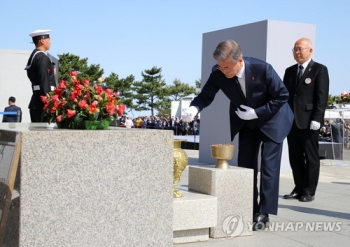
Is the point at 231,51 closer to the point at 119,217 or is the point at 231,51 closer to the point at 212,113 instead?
the point at 119,217

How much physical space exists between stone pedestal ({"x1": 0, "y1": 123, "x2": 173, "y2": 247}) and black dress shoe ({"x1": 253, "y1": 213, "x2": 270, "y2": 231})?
A: 146 cm

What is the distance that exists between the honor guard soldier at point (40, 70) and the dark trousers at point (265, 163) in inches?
87.7

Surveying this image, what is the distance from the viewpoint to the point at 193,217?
4461mm

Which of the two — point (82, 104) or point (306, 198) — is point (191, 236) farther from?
point (306, 198)

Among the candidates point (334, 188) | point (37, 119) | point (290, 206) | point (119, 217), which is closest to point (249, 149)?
point (290, 206)

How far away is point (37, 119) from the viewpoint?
642cm

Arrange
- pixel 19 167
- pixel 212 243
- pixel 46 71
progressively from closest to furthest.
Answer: pixel 19 167 → pixel 212 243 → pixel 46 71

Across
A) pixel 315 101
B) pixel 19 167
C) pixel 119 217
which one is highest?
pixel 315 101

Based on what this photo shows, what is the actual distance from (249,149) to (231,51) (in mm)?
1110

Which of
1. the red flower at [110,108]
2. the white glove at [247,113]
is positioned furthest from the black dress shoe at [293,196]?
the red flower at [110,108]

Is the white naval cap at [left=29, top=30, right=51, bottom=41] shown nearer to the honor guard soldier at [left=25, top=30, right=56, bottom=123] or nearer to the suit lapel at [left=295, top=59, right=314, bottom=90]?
the honor guard soldier at [left=25, top=30, right=56, bottom=123]

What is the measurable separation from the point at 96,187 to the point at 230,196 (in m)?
1.55

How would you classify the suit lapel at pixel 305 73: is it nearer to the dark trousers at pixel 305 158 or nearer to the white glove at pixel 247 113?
the dark trousers at pixel 305 158

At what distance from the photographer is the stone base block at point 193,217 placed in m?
A: 4.38
